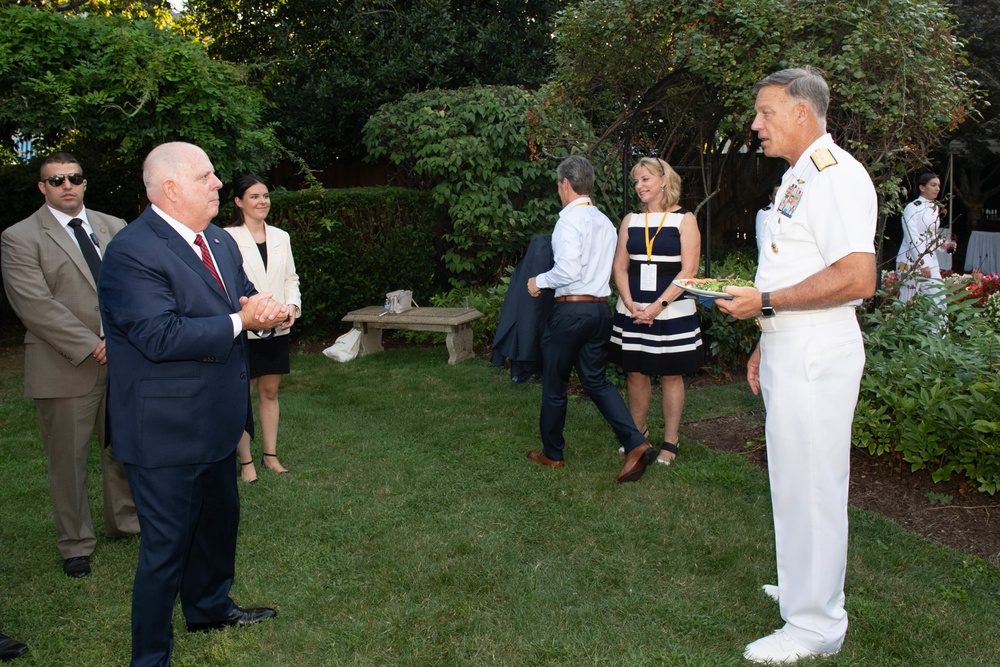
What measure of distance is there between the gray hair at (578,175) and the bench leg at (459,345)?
3602mm

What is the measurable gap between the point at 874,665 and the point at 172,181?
3.14m

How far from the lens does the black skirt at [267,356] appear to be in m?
5.00

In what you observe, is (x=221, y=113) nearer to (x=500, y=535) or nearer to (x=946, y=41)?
(x=500, y=535)

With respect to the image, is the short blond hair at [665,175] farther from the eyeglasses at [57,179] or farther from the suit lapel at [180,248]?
the eyeglasses at [57,179]

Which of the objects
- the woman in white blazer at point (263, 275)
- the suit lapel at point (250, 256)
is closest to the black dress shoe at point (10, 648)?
the woman in white blazer at point (263, 275)

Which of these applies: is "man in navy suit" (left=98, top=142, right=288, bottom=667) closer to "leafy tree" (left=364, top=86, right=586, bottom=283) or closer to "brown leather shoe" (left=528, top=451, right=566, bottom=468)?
"brown leather shoe" (left=528, top=451, right=566, bottom=468)

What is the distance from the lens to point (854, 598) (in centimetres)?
348

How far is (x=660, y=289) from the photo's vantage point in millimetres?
5137

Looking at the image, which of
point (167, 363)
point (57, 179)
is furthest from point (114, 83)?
point (167, 363)

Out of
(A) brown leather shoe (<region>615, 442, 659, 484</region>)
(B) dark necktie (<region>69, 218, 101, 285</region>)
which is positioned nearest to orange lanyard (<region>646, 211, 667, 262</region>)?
(A) brown leather shoe (<region>615, 442, 659, 484</region>)

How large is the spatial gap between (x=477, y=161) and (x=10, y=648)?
24.7 ft

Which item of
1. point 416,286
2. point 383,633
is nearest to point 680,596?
point 383,633

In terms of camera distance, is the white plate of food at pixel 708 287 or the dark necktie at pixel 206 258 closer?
the dark necktie at pixel 206 258

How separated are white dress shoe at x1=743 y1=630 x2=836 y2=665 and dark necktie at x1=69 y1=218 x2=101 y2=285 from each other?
352 centimetres
